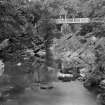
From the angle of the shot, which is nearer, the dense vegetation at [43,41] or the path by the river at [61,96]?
the path by the river at [61,96]

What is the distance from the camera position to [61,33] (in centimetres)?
3027

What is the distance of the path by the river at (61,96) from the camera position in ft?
37.7

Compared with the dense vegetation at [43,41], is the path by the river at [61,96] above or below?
below

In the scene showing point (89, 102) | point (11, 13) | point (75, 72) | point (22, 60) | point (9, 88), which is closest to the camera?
point (89, 102)

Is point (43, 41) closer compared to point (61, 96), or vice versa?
point (61, 96)

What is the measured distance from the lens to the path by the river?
11.5 meters

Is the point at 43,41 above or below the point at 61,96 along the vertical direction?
above

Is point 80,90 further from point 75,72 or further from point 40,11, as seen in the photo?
point 40,11

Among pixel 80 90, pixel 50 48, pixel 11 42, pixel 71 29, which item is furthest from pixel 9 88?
pixel 71 29

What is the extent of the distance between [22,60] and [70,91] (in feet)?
26.6

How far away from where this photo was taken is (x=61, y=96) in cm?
1231

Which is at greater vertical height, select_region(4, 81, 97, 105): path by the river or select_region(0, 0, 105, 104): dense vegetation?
select_region(0, 0, 105, 104): dense vegetation

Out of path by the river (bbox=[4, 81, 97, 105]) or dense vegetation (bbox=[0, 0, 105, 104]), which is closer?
path by the river (bbox=[4, 81, 97, 105])

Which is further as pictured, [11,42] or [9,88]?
[11,42]
